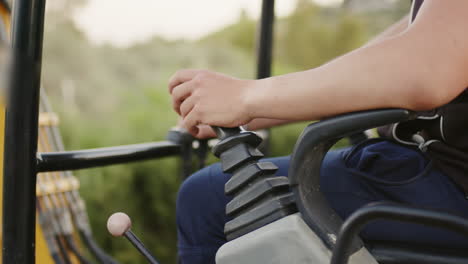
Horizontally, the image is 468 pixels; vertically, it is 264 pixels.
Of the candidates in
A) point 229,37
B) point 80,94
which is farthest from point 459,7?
point 229,37

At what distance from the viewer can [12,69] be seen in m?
0.74

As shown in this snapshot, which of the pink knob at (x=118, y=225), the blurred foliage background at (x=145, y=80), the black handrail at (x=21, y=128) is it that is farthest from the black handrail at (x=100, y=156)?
the blurred foliage background at (x=145, y=80)

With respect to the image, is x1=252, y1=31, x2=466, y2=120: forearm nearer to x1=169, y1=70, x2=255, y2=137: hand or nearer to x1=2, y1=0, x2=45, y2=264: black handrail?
x1=169, y1=70, x2=255, y2=137: hand

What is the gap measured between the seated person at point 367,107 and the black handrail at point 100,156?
0.66 feet

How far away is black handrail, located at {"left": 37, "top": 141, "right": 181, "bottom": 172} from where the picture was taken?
0.82 meters

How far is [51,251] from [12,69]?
25.3 inches

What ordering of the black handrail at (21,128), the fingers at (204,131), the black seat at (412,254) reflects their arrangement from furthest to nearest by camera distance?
the fingers at (204,131), the black handrail at (21,128), the black seat at (412,254)

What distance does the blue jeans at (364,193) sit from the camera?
68 cm

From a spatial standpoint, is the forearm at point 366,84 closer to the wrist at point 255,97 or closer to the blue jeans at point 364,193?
the wrist at point 255,97

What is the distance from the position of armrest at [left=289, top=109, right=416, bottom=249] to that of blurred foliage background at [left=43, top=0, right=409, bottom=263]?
5.28 feet

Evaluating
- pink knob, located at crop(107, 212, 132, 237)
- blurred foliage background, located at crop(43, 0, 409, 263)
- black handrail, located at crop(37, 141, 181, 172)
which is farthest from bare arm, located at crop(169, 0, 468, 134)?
blurred foliage background, located at crop(43, 0, 409, 263)

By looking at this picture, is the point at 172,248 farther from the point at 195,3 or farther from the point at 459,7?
the point at 459,7

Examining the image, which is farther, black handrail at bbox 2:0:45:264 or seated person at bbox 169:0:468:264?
black handrail at bbox 2:0:45:264

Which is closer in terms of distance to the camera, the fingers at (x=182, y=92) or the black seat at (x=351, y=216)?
the black seat at (x=351, y=216)
